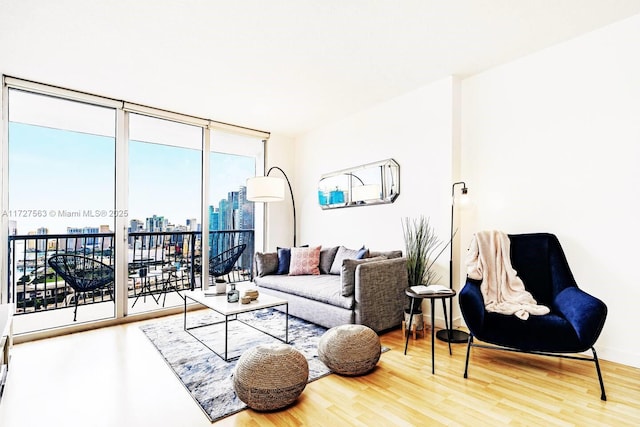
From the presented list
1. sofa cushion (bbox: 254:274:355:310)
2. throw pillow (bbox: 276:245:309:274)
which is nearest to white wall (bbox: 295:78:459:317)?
throw pillow (bbox: 276:245:309:274)

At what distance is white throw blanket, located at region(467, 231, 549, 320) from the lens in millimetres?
2598

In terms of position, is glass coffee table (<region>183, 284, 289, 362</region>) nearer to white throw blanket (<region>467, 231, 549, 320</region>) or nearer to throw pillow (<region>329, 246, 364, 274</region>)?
throw pillow (<region>329, 246, 364, 274</region>)

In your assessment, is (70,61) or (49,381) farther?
(70,61)

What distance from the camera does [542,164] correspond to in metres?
2.90

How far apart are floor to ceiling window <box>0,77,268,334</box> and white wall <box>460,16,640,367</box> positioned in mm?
3438

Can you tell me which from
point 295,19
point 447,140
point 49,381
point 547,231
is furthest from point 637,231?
point 49,381

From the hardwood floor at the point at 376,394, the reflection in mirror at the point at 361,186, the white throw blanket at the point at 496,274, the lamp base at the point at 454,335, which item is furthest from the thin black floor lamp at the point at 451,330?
the reflection in mirror at the point at 361,186

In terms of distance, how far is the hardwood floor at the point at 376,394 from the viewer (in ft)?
5.98

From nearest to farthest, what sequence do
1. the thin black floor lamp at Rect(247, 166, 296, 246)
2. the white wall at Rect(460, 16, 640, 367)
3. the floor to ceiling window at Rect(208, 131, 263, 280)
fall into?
the white wall at Rect(460, 16, 640, 367) → the thin black floor lamp at Rect(247, 166, 296, 246) → the floor to ceiling window at Rect(208, 131, 263, 280)

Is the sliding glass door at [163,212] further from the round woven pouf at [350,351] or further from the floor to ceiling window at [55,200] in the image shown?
the round woven pouf at [350,351]

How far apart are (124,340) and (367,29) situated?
356cm

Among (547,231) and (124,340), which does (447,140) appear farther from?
(124,340)

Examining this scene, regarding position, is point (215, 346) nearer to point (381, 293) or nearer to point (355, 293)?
point (355, 293)

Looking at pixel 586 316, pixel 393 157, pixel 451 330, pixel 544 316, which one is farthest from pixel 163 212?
pixel 586 316
